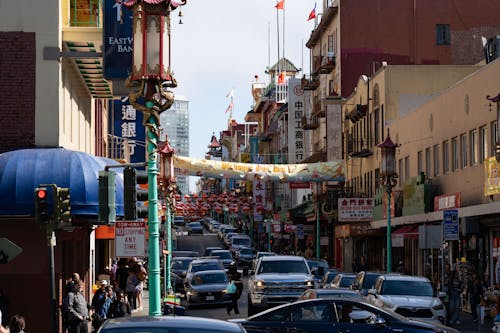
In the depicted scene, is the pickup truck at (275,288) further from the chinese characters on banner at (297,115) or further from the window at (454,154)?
the chinese characters on banner at (297,115)

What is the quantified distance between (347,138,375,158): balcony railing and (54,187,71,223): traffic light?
1827 inches

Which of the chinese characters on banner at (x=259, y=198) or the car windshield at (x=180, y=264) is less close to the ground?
the chinese characters on banner at (x=259, y=198)

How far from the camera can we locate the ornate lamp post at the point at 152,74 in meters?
19.6

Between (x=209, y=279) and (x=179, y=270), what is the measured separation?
11.4 metres

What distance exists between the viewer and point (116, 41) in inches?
1045

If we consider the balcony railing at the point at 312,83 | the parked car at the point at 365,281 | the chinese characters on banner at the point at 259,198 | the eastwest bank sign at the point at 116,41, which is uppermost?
the balcony railing at the point at 312,83

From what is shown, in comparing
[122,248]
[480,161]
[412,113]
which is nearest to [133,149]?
[412,113]

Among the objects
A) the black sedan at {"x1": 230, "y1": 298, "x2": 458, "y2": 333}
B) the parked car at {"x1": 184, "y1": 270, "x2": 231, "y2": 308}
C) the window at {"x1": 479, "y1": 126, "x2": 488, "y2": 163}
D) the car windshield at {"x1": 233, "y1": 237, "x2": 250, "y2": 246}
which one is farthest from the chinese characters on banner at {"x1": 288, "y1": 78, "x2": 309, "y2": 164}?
the black sedan at {"x1": 230, "y1": 298, "x2": 458, "y2": 333}

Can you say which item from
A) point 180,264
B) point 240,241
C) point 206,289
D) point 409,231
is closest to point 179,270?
point 180,264

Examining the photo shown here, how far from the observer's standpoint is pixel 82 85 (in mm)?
33344

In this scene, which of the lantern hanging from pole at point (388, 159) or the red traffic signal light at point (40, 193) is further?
the lantern hanging from pole at point (388, 159)

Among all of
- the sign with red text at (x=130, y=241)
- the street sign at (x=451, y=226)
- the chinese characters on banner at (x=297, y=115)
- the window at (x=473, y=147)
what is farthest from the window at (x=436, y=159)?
the chinese characters on banner at (x=297, y=115)

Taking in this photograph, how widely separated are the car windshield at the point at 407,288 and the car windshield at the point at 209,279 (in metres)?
14.5

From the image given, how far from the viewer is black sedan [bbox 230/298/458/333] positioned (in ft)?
66.0
